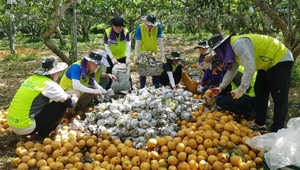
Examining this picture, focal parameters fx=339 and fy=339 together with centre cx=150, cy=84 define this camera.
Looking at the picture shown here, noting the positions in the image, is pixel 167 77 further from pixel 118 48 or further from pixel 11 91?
pixel 11 91

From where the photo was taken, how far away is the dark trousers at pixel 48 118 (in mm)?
3832

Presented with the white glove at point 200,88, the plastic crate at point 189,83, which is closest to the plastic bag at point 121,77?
the plastic crate at point 189,83

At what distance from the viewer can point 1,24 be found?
49.1ft

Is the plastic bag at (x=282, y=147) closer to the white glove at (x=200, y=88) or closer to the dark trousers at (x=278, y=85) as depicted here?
the dark trousers at (x=278, y=85)

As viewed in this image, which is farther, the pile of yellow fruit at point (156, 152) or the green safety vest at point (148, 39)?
the green safety vest at point (148, 39)

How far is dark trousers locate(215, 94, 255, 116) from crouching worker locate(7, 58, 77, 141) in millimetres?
1923

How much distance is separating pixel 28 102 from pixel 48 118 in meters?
0.29

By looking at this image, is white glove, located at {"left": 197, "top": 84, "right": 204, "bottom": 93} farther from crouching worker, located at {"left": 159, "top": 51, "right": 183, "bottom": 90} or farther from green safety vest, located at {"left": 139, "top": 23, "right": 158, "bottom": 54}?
green safety vest, located at {"left": 139, "top": 23, "right": 158, "bottom": 54}

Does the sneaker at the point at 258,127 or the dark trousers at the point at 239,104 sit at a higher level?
the dark trousers at the point at 239,104

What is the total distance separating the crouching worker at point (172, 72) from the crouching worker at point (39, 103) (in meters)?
2.08

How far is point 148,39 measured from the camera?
19.1ft

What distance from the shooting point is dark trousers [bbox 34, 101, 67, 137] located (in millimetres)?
3832

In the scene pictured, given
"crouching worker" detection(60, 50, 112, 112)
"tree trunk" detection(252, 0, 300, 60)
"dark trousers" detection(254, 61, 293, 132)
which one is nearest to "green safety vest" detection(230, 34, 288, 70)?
"dark trousers" detection(254, 61, 293, 132)

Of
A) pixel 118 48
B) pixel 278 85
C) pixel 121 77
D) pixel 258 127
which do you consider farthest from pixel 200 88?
pixel 278 85
